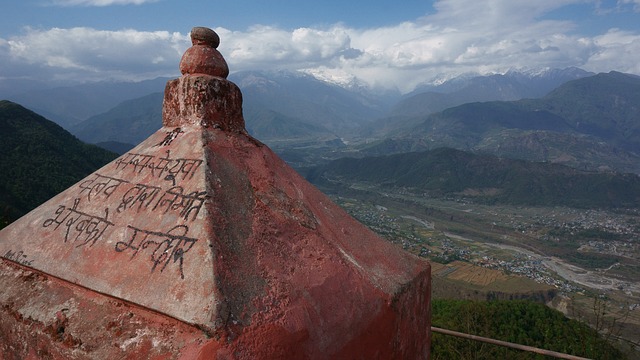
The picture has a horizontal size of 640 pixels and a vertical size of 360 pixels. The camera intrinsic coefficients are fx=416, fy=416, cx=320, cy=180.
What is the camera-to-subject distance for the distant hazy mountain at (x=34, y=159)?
2697cm

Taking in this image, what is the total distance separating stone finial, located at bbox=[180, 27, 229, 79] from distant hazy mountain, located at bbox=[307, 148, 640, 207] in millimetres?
113700

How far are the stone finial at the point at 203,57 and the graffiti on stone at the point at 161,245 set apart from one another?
64.5 inches

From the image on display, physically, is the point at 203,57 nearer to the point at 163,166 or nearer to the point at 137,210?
the point at 163,166

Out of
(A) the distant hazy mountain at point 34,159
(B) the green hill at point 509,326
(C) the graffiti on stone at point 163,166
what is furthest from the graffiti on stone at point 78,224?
(A) the distant hazy mountain at point 34,159

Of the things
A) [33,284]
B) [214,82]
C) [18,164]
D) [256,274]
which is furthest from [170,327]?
[18,164]

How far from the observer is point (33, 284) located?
3.20 metres

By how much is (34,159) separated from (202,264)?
127ft

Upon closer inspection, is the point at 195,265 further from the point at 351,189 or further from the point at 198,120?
the point at 351,189

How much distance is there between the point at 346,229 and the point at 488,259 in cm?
6224

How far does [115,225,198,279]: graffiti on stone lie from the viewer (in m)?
2.71

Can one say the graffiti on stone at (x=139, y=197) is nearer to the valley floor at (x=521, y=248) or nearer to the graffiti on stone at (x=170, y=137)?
the graffiti on stone at (x=170, y=137)

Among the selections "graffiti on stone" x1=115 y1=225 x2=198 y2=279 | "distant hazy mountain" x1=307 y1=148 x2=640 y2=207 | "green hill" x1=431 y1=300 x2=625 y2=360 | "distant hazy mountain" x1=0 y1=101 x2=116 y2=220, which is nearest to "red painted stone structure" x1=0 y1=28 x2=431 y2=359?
"graffiti on stone" x1=115 y1=225 x2=198 y2=279

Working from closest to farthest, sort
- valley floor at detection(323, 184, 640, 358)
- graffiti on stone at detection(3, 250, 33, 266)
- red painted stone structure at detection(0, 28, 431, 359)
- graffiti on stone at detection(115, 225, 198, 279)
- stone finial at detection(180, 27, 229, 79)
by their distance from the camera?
1. red painted stone structure at detection(0, 28, 431, 359)
2. graffiti on stone at detection(115, 225, 198, 279)
3. graffiti on stone at detection(3, 250, 33, 266)
4. stone finial at detection(180, 27, 229, 79)
5. valley floor at detection(323, 184, 640, 358)

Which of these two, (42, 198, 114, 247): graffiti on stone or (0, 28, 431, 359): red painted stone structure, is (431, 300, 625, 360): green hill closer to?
(0, 28, 431, 359): red painted stone structure
